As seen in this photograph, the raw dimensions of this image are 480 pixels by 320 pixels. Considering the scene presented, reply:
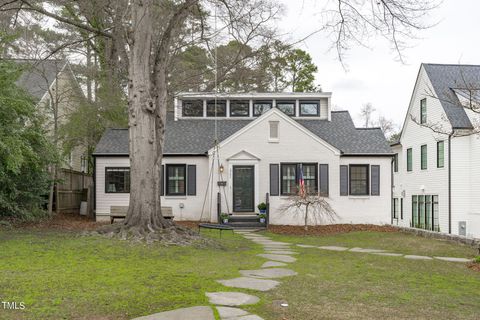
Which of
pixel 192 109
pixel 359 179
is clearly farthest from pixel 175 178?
pixel 359 179

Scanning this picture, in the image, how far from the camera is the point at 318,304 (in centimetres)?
478

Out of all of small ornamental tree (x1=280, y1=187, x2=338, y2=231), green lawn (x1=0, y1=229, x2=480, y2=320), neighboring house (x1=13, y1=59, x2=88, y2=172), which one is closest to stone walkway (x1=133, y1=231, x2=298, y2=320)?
green lawn (x1=0, y1=229, x2=480, y2=320)

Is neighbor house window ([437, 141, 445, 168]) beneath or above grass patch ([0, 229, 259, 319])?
above

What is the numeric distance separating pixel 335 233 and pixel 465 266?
25.6 ft

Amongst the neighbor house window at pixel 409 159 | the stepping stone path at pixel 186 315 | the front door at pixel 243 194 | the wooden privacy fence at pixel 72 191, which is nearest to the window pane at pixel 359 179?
the front door at pixel 243 194

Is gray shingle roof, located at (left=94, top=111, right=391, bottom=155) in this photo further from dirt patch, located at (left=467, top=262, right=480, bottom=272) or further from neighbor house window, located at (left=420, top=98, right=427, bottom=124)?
dirt patch, located at (left=467, top=262, right=480, bottom=272)

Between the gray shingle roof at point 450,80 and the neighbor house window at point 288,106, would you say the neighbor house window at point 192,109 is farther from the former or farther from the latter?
the gray shingle roof at point 450,80

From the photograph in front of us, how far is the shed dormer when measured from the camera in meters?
21.2

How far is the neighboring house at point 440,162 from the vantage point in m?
20.4

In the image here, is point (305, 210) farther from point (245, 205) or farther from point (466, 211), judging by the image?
point (466, 211)

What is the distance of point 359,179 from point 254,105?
572 cm

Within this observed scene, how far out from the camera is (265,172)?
61.6ft

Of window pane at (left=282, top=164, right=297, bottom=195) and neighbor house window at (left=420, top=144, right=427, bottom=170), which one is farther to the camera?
neighbor house window at (left=420, top=144, right=427, bottom=170)

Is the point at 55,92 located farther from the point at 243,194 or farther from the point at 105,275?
the point at 105,275
